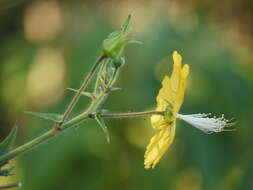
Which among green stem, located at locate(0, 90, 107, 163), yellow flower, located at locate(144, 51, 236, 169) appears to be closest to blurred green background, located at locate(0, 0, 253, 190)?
yellow flower, located at locate(144, 51, 236, 169)

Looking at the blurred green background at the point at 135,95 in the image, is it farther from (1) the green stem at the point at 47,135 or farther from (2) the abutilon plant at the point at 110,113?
(1) the green stem at the point at 47,135

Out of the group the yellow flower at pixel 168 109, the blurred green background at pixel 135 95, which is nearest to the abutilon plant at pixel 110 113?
the yellow flower at pixel 168 109

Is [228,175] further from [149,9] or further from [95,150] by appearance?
[149,9]

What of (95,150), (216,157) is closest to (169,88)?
(216,157)

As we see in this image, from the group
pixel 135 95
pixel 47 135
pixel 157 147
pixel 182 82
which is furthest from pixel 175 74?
pixel 135 95

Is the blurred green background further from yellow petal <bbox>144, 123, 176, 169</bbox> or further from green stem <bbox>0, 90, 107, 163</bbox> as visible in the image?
green stem <bbox>0, 90, 107, 163</bbox>
